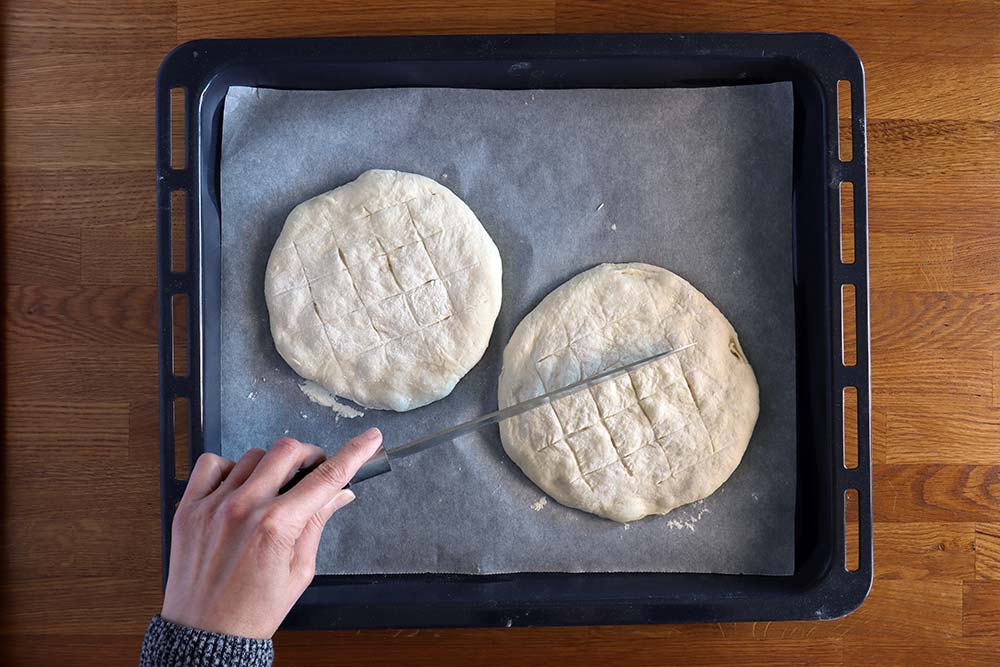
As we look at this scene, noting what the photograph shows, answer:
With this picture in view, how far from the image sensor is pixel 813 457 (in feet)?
4.82

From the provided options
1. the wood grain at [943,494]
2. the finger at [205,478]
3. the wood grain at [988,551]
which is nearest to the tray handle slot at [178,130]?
the finger at [205,478]

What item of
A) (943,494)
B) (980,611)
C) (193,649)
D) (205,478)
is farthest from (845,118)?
(193,649)

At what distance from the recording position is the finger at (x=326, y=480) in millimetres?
1137

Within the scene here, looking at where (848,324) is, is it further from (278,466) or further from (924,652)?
(278,466)

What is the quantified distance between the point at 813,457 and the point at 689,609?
0.39 meters

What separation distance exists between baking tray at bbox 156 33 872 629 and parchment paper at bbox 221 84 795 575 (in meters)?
0.03

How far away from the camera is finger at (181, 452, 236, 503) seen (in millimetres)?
1220

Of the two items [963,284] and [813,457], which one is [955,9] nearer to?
[963,284]

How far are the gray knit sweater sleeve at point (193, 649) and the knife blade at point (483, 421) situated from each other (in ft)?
1.03

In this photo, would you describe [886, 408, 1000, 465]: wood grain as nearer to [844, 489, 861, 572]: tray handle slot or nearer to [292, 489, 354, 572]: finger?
Answer: [844, 489, 861, 572]: tray handle slot

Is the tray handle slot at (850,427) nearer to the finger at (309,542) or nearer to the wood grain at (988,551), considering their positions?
the wood grain at (988,551)

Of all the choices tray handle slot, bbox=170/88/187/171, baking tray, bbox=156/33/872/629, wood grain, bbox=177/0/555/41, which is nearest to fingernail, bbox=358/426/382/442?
baking tray, bbox=156/33/872/629

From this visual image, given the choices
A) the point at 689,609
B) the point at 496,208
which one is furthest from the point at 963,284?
the point at 496,208

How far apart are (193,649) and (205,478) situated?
0.27 meters
